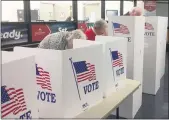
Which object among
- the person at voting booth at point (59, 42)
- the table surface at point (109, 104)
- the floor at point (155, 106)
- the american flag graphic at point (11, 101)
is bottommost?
the floor at point (155, 106)

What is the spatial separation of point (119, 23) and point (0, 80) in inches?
93.6

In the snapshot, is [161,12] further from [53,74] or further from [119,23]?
[53,74]

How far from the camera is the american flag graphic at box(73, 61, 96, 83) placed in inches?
56.4

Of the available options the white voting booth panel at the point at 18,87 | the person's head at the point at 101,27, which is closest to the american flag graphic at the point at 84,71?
the white voting booth panel at the point at 18,87

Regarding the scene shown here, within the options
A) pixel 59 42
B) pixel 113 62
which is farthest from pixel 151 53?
pixel 59 42

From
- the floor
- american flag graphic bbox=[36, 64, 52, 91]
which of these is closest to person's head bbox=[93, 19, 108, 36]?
the floor

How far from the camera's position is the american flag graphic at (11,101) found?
1.03 meters

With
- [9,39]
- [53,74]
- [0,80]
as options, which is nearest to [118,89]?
[53,74]

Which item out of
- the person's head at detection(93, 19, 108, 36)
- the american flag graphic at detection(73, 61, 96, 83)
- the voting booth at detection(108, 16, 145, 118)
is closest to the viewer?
the american flag graphic at detection(73, 61, 96, 83)

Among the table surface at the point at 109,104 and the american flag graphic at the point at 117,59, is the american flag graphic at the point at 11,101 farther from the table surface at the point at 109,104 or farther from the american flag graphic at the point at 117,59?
the american flag graphic at the point at 117,59

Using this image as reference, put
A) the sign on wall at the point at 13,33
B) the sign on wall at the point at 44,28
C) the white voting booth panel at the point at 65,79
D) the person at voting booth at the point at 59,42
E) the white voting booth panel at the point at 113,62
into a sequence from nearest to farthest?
the white voting booth panel at the point at 65,79 → the person at voting booth at the point at 59,42 → the white voting booth panel at the point at 113,62 → the sign on wall at the point at 13,33 → the sign on wall at the point at 44,28

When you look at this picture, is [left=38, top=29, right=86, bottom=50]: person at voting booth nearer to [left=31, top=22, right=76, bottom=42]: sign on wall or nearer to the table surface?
the table surface

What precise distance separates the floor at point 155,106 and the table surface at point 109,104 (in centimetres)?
125

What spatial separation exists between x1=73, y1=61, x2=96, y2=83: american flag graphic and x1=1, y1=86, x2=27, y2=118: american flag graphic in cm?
40
